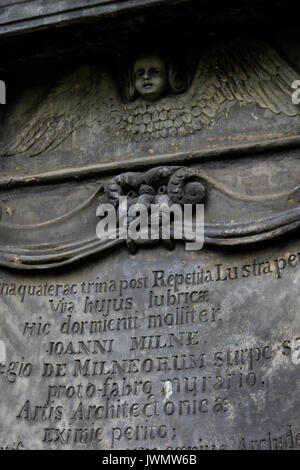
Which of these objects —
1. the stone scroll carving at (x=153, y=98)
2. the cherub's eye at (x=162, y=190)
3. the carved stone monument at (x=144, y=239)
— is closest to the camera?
the carved stone monument at (x=144, y=239)

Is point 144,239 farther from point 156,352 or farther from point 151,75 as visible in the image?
point 151,75

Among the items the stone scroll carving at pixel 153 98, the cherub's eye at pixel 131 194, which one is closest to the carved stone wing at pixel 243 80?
the stone scroll carving at pixel 153 98

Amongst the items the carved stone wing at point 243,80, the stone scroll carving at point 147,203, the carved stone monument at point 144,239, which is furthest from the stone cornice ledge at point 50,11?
the stone scroll carving at point 147,203

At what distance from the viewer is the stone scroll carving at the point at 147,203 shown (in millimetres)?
3596

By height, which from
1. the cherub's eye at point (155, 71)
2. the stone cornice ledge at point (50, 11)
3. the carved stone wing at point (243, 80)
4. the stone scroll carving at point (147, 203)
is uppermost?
the stone cornice ledge at point (50, 11)

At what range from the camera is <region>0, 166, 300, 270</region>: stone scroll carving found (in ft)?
11.8

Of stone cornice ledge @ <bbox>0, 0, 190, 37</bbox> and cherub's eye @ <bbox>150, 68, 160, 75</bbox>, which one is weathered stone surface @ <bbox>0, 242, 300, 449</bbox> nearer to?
cherub's eye @ <bbox>150, 68, 160, 75</bbox>

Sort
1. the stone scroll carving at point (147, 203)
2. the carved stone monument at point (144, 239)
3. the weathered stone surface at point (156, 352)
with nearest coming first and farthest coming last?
1. the weathered stone surface at point (156, 352)
2. the carved stone monument at point (144, 239)
3. the stone scroll carving at point (147, 203)

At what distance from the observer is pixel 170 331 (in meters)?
3.60

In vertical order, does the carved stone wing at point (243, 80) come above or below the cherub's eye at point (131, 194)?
above

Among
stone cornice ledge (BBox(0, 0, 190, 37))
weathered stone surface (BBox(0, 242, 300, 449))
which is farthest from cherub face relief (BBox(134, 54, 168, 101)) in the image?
weathered stone surface (BBox(0, 242, 300, 449))

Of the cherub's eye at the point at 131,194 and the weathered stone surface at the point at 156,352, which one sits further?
the cherub's eye at the point at 131,194

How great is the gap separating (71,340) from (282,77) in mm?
1898

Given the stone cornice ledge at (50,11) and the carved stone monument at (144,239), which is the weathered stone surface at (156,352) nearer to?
the carved stone monument at (144,239)
